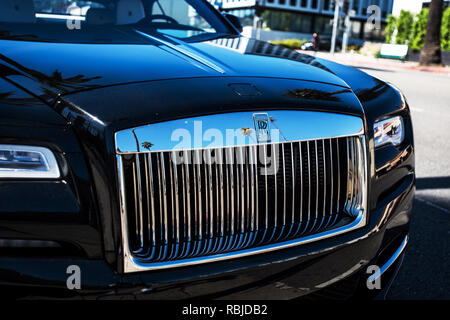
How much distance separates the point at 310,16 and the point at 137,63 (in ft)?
237

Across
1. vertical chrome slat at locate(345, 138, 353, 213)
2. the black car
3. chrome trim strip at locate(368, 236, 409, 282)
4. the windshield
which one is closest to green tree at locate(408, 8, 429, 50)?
the windshield

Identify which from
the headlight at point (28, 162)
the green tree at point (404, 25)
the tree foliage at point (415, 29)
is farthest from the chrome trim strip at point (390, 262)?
the green tree at point (404, 25)

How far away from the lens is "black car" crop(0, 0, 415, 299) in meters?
1.38

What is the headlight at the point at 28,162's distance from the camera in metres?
1.37

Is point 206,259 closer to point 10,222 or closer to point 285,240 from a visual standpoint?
point 285,240

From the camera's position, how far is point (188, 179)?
58.6 inches

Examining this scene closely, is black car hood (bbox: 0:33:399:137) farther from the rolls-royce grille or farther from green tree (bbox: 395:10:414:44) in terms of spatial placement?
green tree (bbox: 395:10:414:44)

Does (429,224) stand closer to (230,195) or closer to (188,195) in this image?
(230,195)

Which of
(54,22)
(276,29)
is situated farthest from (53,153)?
(276,29)

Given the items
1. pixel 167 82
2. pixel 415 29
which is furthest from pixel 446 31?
pixel 167 82

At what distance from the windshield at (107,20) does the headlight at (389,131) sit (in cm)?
108

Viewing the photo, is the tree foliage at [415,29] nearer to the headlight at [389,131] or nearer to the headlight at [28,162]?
the headlight at [389,131]

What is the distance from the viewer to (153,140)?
1.41m

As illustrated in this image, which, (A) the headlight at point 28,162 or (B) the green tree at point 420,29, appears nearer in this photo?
(A) the headlight at point 28,162
